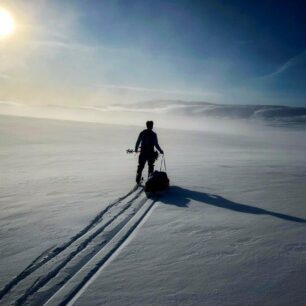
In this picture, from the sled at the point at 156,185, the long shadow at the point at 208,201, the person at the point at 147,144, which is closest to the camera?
the long shadow at the point at 208,201

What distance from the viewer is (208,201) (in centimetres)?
737

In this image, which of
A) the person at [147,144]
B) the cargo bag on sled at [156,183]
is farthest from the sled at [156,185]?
the person at [147,144]

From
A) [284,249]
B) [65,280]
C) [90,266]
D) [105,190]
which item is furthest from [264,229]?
[105,190]

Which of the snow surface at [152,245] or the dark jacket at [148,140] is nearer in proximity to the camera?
the snow surface at [152,245]

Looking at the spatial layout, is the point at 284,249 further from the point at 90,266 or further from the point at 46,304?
the point at 46,304

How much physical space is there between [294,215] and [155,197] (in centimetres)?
329

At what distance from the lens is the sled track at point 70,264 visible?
11.0 feet

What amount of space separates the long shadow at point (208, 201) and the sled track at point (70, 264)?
1.46 meters

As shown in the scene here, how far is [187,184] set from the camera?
940 cm

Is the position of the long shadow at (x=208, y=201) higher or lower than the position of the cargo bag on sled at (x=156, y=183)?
lower

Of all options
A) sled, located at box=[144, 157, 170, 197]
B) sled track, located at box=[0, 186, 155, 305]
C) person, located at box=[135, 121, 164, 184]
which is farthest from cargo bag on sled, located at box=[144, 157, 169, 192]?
sled track, located at box=[0, 186, 155, 305]

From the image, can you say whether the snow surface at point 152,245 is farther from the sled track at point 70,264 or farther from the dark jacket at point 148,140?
the dark jacket at point 148,140

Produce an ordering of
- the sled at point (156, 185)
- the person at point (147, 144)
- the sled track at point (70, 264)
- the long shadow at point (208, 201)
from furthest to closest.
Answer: the person at point (147, 144)
the sled at point (156, 185)
the long shadow at point (208, 201)
the sled track at point (70, 264)

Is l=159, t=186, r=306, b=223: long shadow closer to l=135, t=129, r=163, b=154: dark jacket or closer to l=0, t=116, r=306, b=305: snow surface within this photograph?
l=0, t=116, r=306, b=305: snow surface
